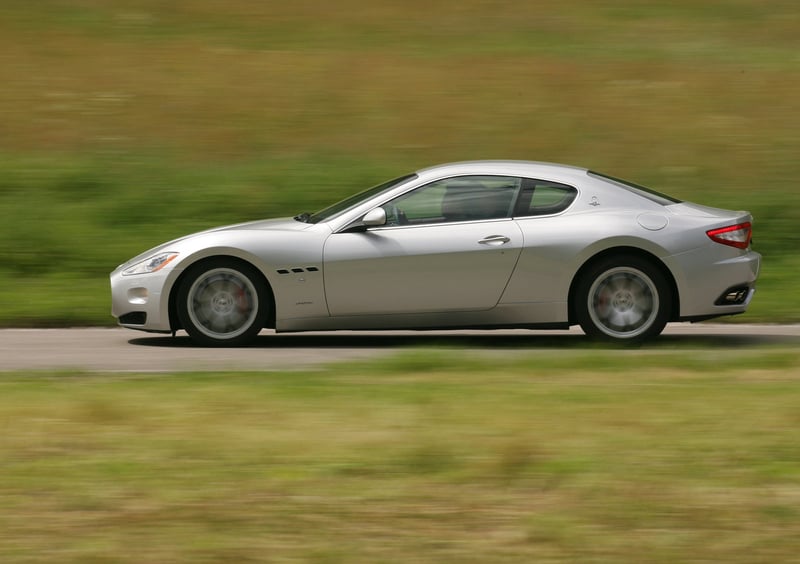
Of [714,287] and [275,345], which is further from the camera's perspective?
[275,345]

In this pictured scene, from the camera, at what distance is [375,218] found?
29.0 feet

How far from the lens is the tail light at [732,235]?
890 cm

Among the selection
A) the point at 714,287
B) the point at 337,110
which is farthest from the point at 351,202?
the point at 337,110

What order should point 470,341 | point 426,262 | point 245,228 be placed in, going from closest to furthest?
point 426,262 < point 245,228 < point 470,341

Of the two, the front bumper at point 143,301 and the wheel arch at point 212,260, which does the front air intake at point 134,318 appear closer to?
the front bumper at point 143,301

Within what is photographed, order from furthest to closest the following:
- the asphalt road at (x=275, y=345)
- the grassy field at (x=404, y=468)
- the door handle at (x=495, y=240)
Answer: the door handle at (x=495, y=240)
the asphalt road at (x=275, y=345)
the grassy field at (x=404, y=468)

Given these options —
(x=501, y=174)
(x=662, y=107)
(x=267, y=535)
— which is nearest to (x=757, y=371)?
(x=501, y=174)

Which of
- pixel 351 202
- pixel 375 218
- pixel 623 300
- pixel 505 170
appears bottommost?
pixel 623 300

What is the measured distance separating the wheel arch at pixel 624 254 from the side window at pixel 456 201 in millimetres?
676

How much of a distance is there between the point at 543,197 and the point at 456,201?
2.08ft

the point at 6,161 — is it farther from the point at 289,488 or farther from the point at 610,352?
the point at 289,488

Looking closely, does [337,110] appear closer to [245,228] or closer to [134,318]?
[245,228]

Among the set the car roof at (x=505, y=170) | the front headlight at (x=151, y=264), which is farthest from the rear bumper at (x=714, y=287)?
the front headlight at (x=151, y=264)

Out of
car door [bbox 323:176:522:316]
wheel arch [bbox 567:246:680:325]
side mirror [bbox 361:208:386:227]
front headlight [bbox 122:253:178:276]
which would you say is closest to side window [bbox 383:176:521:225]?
car door [bbox 323:176:522:316]
